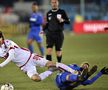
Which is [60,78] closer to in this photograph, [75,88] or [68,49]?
[75,88]

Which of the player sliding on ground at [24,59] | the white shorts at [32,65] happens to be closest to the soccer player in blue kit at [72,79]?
the player sliding on ground at [24,59]

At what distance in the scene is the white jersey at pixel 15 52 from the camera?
11.5 meters

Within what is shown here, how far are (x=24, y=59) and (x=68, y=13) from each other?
25315mm

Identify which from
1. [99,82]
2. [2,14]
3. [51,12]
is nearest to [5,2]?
[2,14]

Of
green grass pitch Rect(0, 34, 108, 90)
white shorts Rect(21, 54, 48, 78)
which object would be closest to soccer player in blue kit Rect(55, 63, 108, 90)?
green grass pitch Rect(0, 34, 108, 90)

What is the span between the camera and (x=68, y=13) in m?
37.0

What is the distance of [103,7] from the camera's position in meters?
37.0

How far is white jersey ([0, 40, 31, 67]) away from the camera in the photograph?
37.9 feet

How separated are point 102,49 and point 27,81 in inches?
402

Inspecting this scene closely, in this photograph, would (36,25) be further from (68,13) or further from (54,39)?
(68,13)

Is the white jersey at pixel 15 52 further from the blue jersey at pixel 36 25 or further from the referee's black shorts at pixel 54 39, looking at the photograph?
the blue jersey at pixel 36 25

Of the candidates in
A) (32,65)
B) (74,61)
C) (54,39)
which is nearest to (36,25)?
(74,61)

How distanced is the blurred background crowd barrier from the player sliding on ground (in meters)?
22.6

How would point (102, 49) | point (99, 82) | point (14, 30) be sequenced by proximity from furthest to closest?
point (14, 30), point (102, 49), point (99, 82)
